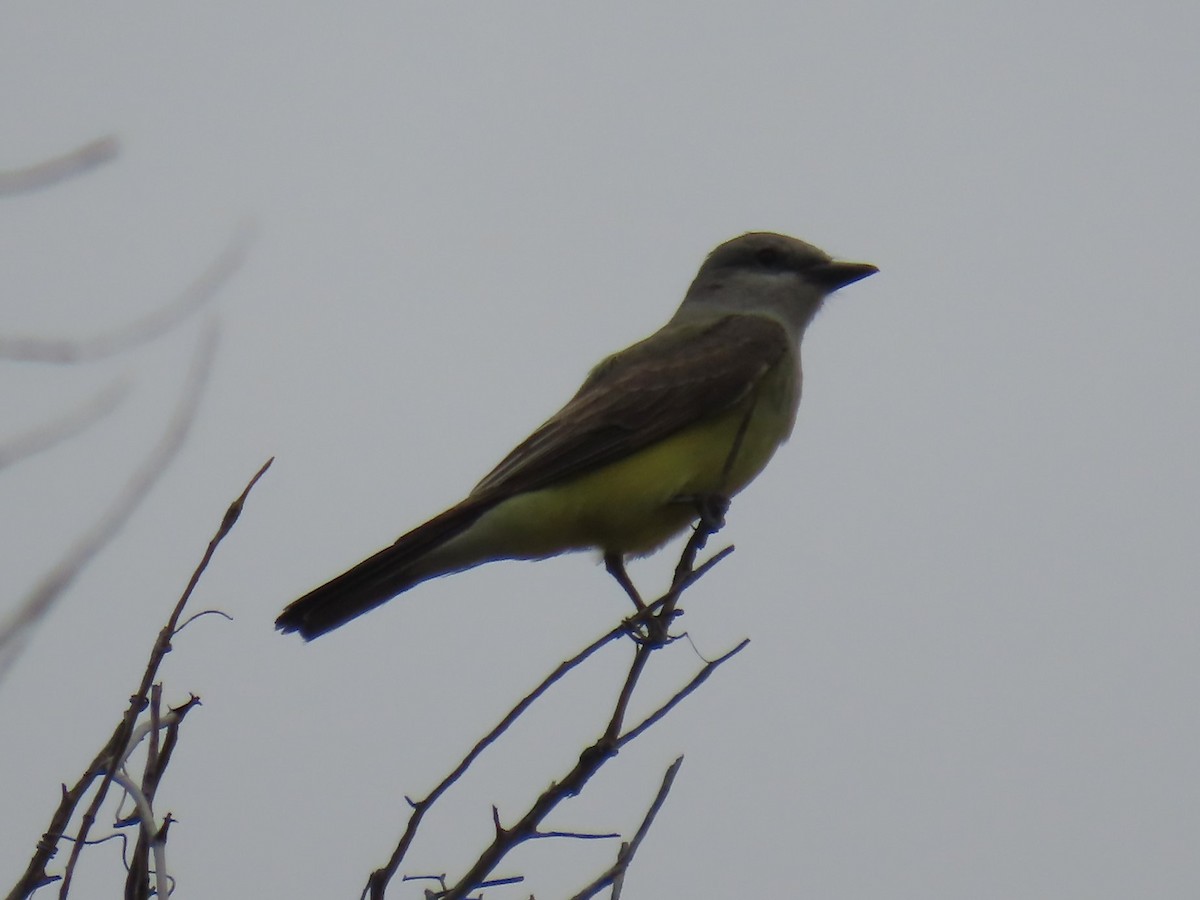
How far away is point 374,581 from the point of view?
4.90 meters

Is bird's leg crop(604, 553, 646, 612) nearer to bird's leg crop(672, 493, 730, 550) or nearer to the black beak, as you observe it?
bird's leg crop(672, 493, 730, 550)

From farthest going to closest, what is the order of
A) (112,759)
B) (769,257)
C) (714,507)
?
(769,257) → (714,507) → (112,759)

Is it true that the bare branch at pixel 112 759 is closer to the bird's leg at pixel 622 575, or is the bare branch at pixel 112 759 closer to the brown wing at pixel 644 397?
the brown wing at pixel 644 397

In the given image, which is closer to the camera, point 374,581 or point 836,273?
point 374,581

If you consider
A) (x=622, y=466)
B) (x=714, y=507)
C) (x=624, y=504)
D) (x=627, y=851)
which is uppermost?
(x=622, y=466)

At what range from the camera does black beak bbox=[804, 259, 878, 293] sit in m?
6.96

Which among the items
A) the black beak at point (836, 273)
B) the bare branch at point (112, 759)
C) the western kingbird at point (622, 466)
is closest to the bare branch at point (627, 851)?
the bare branch at point (112, 759)

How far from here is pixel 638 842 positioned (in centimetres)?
297

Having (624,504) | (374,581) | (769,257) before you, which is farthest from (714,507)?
(769,257)

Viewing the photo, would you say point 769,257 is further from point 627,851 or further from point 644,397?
point 627,851

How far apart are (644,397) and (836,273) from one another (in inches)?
61.4

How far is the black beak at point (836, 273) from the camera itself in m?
6.96

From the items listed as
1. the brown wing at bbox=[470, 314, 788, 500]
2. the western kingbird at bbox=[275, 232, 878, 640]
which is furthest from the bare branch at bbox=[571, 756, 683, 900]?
the brown wing at bbox=[470, 314, 788, 500]

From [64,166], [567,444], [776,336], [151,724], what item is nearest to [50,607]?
[151,724]
